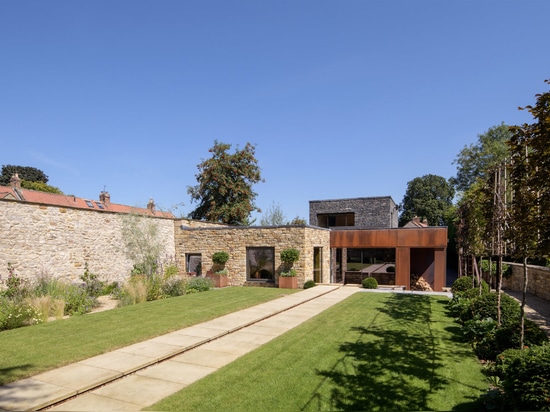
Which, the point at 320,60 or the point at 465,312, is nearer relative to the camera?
the point at 465,312

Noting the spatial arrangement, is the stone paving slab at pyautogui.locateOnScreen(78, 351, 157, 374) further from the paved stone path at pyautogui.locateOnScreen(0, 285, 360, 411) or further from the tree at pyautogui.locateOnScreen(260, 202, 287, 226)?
the tree at pyautogui.locateOnScreen(260, 202, 287, 226)

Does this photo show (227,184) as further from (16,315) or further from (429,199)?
(429,199)

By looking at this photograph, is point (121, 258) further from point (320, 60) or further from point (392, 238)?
point (392, 238)

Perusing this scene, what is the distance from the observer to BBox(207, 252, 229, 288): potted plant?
18984 mm

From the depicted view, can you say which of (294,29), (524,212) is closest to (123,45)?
(294,29)

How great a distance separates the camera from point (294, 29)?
1195 centimetres

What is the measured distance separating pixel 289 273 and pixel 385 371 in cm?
1241

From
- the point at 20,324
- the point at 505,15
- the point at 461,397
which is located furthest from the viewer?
the point at 20,324

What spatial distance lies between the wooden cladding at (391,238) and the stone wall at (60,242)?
12238mm

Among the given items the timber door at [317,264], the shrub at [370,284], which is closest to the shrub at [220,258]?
the timber door at [317,264]

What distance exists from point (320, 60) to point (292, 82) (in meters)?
2.02

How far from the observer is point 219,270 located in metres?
20.0

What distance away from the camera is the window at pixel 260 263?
1919cm

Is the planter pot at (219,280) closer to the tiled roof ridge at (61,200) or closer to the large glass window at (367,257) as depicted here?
the large glass window at (367,257)
